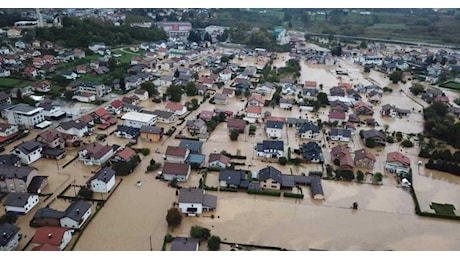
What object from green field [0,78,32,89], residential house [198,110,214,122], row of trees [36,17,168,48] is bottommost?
residential house [198,110,214,122]

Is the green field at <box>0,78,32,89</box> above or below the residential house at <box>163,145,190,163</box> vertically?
above

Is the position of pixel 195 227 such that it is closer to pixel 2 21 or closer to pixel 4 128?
pixel 4 128

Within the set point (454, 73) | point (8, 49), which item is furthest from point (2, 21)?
point (454, 73)

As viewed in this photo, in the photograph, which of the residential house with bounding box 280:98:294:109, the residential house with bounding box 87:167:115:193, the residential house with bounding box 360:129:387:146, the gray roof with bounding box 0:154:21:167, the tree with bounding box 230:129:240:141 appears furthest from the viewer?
the residential house with bounding box 280:98:294:109

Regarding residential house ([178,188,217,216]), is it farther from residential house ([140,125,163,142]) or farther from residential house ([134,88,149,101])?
residential house ([134,88,149,101])

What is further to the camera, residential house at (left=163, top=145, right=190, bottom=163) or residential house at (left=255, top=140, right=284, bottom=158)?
residential house at (left=255, top=140, right=284, bottom=158)

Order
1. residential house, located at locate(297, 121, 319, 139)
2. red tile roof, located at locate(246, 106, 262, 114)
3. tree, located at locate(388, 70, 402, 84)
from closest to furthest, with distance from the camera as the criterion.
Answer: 1. residential house, located at locate(297, 121, 319, 139)
2. red tile roof, located at locate(246, 106, 262, 114)
3. tree, located at locate(388, 70, 402, 84)

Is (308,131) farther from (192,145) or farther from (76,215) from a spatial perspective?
(76,215)

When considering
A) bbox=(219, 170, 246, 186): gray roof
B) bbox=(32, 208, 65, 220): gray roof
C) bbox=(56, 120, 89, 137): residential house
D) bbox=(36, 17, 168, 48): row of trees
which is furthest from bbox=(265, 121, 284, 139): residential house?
bbox=(36, 17, 168, 48): row of trees
